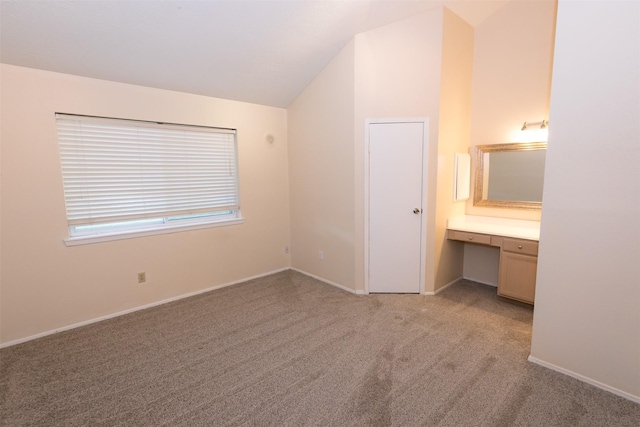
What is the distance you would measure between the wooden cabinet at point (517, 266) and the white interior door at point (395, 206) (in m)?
0.75

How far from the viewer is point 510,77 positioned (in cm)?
342

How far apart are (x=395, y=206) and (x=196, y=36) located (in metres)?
2.50

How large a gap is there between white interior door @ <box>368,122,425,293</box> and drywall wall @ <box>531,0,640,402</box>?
1332mm

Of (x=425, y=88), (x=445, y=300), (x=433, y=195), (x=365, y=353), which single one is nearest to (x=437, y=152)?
(x=433, y=195)

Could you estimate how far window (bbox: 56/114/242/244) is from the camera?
290 cm

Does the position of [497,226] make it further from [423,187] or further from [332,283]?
[332,283]

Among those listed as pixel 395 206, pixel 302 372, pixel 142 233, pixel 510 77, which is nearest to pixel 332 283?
pixel 395 206

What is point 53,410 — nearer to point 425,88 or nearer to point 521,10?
point 425,88

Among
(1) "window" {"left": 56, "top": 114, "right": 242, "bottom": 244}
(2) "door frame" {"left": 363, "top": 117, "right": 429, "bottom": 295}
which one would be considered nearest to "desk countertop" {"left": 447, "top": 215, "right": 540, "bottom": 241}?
(2) "door frame" {"left": 363, "top": 117, "right": 429, "bottom": 295}

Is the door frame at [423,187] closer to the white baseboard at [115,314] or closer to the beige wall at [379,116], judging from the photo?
the beige wall at [379,116]

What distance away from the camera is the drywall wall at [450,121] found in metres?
3.22

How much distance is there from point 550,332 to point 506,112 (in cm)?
237

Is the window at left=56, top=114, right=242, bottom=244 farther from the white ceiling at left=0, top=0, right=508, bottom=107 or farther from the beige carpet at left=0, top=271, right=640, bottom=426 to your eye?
the beige carpet at left=0, top=271, right=640, bottom=426

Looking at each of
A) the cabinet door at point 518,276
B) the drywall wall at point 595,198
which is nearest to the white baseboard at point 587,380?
the drywall wall at point 595,198
